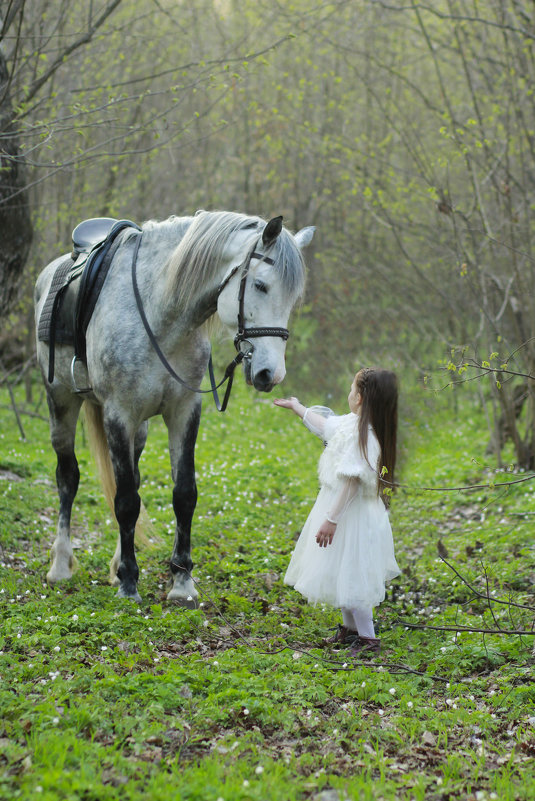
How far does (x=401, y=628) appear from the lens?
186 inches

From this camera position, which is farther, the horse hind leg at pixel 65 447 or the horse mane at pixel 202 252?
the horse hind leg at pixel 65 447

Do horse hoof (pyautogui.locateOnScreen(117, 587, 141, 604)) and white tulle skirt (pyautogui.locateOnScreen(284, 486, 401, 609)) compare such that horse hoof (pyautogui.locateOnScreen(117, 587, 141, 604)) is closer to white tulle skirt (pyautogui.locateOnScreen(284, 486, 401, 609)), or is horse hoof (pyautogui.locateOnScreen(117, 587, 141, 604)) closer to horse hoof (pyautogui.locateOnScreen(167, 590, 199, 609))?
horse hoof (pyautogui.locateOnScreen(167, 590, 199, 609))

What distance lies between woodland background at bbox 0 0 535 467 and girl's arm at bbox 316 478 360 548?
239 cm

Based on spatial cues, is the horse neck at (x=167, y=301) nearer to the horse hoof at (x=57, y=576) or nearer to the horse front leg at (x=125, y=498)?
the horse front leg at (x=125, y=498)

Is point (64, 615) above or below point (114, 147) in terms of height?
below

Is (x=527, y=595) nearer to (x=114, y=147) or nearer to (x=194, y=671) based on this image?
(x=194, y=671)

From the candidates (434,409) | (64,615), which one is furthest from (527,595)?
(434,409)

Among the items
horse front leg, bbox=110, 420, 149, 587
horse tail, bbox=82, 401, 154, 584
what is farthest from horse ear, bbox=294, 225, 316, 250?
horse tail, bbox=82, 401, 154, 584

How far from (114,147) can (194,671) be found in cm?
1036

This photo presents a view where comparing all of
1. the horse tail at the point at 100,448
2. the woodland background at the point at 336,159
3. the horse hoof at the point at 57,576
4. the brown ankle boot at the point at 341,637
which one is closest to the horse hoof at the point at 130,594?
the horse hoof at the point at 57,576

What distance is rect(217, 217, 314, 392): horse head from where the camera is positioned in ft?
14.0

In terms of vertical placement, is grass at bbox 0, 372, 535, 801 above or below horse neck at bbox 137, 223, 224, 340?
below

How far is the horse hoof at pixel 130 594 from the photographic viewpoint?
4.91 m

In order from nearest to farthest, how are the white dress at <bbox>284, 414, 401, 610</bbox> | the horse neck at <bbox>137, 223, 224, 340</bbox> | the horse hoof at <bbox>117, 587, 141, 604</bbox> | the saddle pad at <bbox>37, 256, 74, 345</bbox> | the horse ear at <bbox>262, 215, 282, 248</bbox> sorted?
the horse ear at <bbox>262, 215, 282, 248</bbox>
the white dress at <bbox>284, 414, 401, 610</bbox>
the horse neck at <bbox>137, 223, 224, 340</bbox>
the horse hoof at <bbox>117, 587, 141, 604</bbox>
the saddle pad at <bbox>37, 256, 74, 345</bbox>
